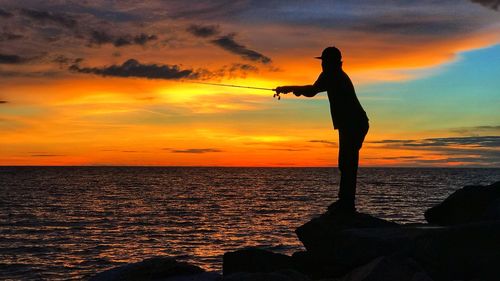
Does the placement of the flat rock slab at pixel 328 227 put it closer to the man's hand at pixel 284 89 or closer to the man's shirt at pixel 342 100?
the man's shirt at pixel 342 100

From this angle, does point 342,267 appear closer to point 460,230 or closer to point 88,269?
point 460,230

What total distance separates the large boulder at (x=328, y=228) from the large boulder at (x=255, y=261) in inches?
37.5

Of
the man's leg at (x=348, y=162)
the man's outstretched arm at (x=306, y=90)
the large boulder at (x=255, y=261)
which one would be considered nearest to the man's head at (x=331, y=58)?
the man's outstretched arm at (x=306, y=90)

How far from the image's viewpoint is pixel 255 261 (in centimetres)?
1066

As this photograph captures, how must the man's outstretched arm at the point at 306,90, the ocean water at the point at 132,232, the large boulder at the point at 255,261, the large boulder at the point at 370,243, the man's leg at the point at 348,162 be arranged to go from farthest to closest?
the ocean water at the point at 132,232 < the large boulder at the point at 255,261 < the man's leg at the point at 348,162 < the man's outstretched arm at the point at 306,90 < the large boulder at the point at 370,243

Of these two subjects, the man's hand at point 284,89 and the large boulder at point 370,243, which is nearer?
the large boulder at point 370,243

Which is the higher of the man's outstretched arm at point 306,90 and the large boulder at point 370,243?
the man's outstretched arm at point 306,90

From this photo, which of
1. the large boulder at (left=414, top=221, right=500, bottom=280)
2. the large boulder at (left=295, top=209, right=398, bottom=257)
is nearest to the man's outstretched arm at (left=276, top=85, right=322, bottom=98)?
the large boulder at (left=295, top=209, right=398, bottom=257)

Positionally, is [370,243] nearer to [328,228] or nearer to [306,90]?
[328,228]

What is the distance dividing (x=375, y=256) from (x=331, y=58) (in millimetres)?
3520

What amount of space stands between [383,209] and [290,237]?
2145 cm

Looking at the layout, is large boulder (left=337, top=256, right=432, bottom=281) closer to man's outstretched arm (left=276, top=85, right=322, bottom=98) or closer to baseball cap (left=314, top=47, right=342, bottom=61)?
man's outstretched arm (left=276, top=85, right=322, bottom=98)

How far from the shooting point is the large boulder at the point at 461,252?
8016 mm

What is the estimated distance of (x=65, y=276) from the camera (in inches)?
888
